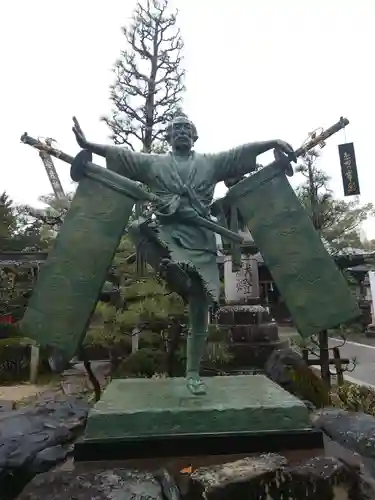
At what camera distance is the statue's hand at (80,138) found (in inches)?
135

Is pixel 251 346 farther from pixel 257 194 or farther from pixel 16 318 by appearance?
pixel 16 318

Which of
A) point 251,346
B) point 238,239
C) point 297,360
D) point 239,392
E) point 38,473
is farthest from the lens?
point 251,346

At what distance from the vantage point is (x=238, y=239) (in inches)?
141

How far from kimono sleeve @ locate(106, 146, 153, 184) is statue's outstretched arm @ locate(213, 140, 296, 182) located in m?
0.61

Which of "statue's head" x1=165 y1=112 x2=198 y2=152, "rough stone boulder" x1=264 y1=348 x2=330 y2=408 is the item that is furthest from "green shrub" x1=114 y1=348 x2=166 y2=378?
"statue's head" x1=165 y1=112 x2=198 y2=152

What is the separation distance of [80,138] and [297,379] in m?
5.06

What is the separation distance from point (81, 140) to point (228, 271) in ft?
28.0

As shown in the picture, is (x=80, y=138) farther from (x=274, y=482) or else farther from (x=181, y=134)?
(x=274, y=482)

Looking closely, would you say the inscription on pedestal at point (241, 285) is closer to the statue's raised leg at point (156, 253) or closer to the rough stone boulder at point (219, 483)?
the statue's raised leg at point (156, 253)

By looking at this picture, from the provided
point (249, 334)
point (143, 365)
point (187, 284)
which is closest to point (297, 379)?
point (143, 365)

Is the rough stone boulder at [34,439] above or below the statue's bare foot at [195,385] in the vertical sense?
below

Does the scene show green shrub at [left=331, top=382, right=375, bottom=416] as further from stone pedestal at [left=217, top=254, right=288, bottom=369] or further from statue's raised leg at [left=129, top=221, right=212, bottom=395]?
statue's raised leg at [left=129, top=221, right=212, bottom=395]

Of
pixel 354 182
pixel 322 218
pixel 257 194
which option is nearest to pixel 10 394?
pixel 257 194

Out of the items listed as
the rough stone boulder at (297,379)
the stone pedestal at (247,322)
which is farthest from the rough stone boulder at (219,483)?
the stone pedestal at (247,322)
